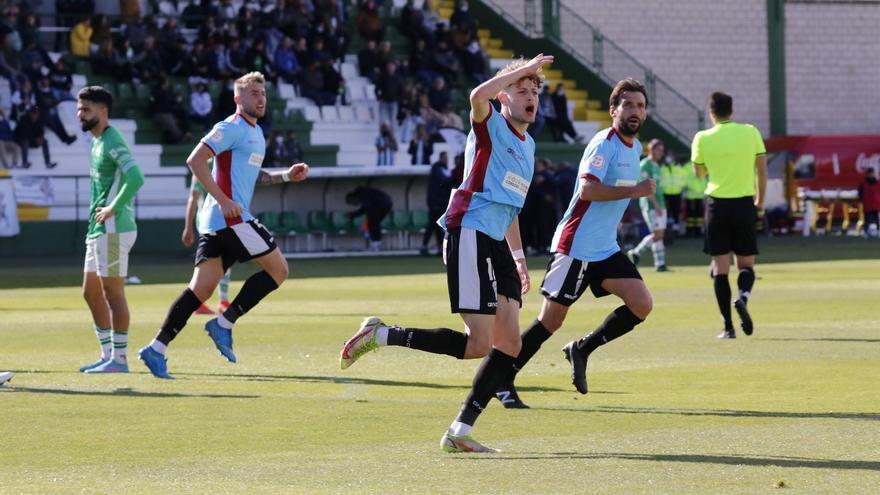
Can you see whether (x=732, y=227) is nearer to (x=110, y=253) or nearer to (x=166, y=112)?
(x=110, y=253)

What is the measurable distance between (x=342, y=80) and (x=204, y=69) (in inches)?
131

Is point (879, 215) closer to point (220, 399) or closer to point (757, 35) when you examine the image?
point (757, 35)

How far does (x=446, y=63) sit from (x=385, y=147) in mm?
4061

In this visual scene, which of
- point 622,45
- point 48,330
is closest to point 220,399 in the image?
point 48,330

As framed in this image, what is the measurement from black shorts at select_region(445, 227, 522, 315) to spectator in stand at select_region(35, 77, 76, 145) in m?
27.5

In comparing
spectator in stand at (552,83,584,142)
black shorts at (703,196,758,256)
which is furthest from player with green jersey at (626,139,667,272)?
spectator in stand at (552,83,584,142)

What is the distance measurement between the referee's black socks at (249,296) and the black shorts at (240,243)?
0.62ft

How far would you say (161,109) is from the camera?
36.7 metres

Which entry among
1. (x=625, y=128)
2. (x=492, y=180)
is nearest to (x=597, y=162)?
(x=625, y=128)

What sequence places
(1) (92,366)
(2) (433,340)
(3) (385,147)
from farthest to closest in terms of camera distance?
(3) (385,147) < (1) (92,366) < (2) (433,340)

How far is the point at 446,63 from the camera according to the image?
41531 millimetres

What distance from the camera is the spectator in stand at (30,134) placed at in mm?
34844

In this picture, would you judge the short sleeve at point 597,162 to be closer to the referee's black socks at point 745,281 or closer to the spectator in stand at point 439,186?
the referee's black socks at point 745,281

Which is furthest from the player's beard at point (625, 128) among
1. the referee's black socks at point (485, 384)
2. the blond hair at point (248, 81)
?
the blond hair at point (248, 81)
